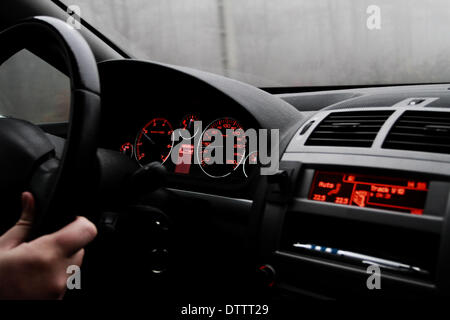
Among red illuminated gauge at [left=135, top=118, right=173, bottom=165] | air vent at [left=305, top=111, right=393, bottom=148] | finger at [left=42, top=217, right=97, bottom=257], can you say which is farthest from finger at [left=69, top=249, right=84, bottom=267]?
red illuminated gauge at [left=135, top=118, right=173, bottom=165]

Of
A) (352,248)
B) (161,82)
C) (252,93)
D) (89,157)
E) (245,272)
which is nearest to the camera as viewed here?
(89,157)

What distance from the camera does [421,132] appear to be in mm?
1220

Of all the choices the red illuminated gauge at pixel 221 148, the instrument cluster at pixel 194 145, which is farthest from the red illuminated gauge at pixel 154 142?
the red illuminated gauge at pixel 221 148

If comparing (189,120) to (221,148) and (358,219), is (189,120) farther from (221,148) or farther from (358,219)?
(358,219)

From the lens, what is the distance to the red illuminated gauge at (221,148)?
1.71 meters

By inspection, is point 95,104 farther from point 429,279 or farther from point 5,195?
point 429,279

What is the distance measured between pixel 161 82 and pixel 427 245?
133 centimetres

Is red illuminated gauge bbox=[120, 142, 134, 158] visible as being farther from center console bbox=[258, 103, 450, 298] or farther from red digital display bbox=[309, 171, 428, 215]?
red digital display bbox=[309, 171, 428, 215]

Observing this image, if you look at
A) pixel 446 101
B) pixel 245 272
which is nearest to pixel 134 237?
pixel 245 272

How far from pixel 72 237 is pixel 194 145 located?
3.51 feet

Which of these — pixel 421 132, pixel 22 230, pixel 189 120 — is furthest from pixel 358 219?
pixel 189 120

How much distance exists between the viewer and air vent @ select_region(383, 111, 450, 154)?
1.17 metres

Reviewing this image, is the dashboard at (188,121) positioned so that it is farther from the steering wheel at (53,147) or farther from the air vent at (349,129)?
the steering wheel at (53,147)

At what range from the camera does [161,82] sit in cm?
195
